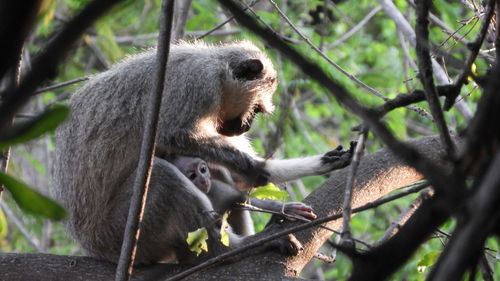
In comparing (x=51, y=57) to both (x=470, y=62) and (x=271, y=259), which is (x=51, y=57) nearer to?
(x=470, y=62)

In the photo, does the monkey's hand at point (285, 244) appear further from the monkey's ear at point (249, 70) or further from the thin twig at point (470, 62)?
the thin twig at point (470, 62)

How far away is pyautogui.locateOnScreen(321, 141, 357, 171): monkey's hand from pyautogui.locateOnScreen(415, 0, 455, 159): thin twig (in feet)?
8.80

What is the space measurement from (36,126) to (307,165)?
3.59m

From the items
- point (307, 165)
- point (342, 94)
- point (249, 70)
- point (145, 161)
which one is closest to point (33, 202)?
point (342, 94)

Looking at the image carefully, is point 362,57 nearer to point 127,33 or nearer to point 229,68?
point 127,33

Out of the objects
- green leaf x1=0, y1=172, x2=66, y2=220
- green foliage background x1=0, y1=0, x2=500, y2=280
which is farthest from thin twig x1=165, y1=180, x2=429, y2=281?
green foliage background x1=0, y1=0, x2=500, y2=280

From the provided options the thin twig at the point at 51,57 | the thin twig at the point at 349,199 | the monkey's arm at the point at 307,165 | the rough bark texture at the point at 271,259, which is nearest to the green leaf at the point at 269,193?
the rough bark texture at the point at 271,259

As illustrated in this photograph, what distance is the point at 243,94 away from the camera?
4914mm

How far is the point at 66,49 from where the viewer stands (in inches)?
33.6

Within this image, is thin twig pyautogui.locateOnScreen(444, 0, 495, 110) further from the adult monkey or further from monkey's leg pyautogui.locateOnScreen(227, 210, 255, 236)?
monkey's leg pyautogui.locateOnScreen(227, 210, 255, 236)

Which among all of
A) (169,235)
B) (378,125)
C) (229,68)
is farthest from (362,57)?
(378,125)

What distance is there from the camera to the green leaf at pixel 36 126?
92 centimetres

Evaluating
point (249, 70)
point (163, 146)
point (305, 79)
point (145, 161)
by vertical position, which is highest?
point (305, 79)

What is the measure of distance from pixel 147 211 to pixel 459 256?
3.29 metres
